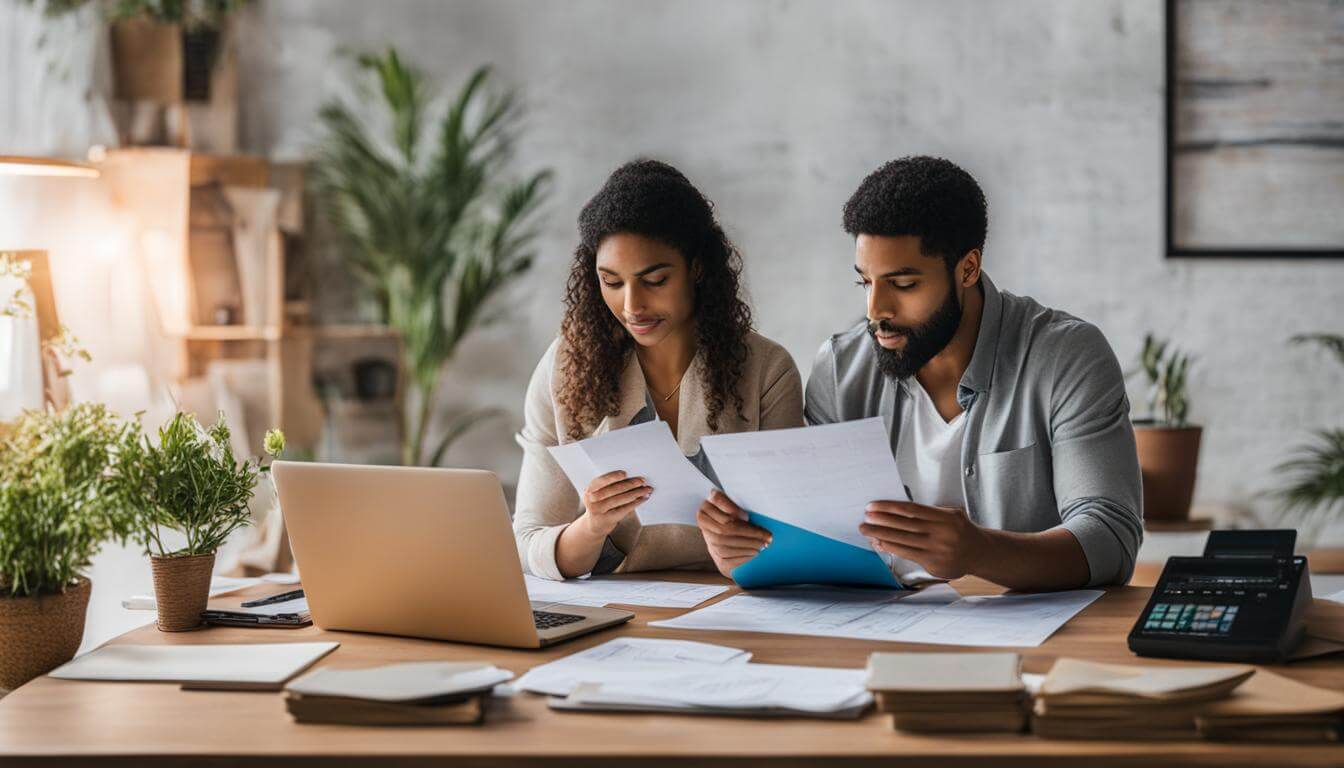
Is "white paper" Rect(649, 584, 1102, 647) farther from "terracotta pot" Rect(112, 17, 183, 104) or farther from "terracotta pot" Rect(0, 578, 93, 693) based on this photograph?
"terracotta pot" Rect(112, 17, 183, 104)

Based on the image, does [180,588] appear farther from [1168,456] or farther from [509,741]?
[1168,456]

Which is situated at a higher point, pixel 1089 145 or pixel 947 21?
pixel 947 21

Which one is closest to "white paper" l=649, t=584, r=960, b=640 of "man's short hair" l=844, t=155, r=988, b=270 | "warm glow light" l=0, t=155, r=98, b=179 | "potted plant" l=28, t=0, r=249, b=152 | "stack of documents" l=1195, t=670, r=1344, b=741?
"stack of documents" l=1195, t=670, r=1344, b=741

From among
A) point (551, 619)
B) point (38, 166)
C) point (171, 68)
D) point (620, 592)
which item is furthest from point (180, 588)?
point (171, 68)

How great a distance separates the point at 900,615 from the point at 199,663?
0.83 metres

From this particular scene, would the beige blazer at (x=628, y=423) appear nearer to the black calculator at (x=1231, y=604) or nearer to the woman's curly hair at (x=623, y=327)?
the woman's curly hair at (x=623, y=327)

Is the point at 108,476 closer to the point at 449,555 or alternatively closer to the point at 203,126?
the point at 449,555

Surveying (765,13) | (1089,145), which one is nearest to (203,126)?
(765,13)

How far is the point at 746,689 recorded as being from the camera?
3.88 ft

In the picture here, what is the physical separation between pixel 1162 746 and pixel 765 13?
3.64m

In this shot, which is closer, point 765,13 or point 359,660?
point 359,660

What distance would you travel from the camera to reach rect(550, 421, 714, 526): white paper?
5.18 ft

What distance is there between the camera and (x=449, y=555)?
4.56 ft

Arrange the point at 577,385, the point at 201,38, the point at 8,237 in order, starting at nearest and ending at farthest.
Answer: the point at 577,385 < the point at 8,237 < the point at 201,38
